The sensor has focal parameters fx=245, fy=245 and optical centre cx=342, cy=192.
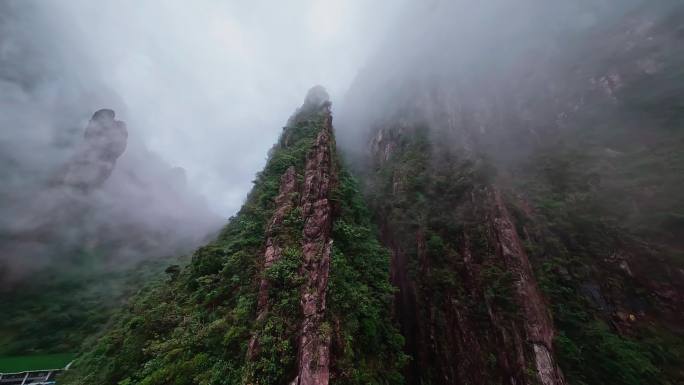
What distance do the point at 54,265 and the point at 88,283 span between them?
12.8 metres

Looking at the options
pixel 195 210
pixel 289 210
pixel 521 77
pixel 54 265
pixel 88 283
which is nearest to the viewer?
pixel 289 210

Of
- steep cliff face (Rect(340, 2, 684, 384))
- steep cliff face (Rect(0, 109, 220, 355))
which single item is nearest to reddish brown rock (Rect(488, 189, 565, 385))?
steep cliff face (Rect(340, 2, 684, 384))

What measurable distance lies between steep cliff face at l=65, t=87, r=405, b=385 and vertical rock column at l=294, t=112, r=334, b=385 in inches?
1.7

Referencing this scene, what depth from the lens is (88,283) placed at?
129 feet

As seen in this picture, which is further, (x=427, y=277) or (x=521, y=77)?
(x=521, y=77)

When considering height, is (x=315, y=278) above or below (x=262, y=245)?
below

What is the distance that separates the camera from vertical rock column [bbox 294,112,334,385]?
28.0ft

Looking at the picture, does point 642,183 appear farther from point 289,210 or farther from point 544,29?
point 544,29

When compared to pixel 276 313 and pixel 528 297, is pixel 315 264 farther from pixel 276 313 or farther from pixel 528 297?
pixel 528 297

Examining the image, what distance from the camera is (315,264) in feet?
39.3

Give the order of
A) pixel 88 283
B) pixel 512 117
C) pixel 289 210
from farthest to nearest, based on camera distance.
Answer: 1. pixel 88 283
2. pixel 512 117
3. pixel 289 210

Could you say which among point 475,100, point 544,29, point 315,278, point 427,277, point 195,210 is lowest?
point 427,277

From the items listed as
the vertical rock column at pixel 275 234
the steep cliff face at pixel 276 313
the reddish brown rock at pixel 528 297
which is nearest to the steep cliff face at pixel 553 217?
the reddish brown rock at pixel 528 297

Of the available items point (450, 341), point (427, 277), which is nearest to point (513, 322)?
A: point (450, 341)
